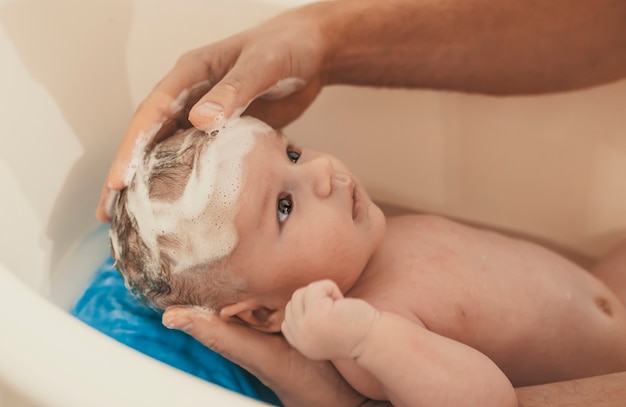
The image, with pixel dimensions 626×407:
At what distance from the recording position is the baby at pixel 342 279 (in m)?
0.80

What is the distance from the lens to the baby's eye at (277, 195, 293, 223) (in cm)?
91

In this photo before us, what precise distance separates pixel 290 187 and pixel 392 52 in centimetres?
46

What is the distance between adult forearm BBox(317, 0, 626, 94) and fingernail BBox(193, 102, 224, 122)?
35cm

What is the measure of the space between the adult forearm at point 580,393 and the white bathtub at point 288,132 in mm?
544

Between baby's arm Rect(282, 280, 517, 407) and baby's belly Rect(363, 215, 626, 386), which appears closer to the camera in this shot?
baby's arm Rect(282, 280, 517, 407)

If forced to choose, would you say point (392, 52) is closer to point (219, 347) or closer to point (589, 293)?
point (589, 293)

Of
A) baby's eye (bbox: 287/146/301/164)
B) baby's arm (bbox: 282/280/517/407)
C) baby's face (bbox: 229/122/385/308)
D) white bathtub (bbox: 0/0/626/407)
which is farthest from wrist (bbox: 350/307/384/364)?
white bathtub (bbox: 0/0/626/407)

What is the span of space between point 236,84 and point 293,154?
13 centimetres

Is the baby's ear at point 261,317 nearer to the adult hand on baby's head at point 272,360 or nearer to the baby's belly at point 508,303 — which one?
the adult hand on baby's head at point 272,360

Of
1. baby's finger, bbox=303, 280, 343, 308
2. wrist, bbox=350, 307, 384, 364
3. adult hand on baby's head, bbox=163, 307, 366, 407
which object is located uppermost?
baby's finger, bbox=303, 280, 343, 308

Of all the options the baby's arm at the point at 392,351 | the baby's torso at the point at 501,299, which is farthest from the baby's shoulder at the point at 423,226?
the baby's arm at the point at 392,351

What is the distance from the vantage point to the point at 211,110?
889 mm

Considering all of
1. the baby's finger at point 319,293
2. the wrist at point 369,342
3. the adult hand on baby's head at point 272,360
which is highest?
the baby's finger at point 319,293

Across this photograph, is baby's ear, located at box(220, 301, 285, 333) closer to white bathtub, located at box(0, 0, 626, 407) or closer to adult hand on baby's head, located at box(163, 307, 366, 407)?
adult hand on baby's head, located at box(163, 307, 366, 407)
